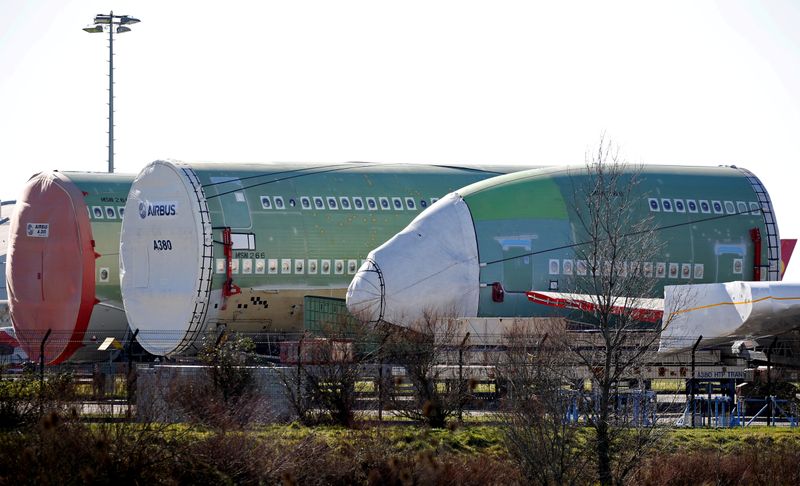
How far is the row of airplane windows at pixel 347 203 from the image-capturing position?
162 ft

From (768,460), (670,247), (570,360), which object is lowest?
(768,460)

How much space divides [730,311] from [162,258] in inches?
774

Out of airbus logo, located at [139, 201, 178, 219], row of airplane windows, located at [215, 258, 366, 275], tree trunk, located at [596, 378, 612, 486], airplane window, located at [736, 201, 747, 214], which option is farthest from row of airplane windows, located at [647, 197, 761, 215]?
tree trunk, located at [596, 378, 612, 486]

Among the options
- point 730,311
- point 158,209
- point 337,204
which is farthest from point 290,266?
point 730,311

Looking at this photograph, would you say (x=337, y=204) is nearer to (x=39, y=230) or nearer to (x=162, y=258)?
(x=162, y=258)

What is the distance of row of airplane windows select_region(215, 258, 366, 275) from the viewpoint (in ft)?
158

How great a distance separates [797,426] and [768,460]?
5188 mm

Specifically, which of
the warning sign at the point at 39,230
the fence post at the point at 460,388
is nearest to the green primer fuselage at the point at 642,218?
the fence post at the point at 460,388

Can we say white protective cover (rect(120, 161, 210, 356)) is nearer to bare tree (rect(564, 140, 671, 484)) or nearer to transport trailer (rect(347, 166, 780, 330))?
transport trailer (rect(347, 166, 780, 330))

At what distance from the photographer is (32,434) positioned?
25094mm

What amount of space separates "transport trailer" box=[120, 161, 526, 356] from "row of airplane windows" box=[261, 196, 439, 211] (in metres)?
0.04

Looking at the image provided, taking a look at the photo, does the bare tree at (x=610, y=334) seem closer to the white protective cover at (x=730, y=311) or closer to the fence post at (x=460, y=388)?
the fence post at (x=460, y=388)

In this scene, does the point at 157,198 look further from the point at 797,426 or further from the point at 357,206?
the point at 797,426

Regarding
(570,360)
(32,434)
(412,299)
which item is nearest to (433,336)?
(412,299)
